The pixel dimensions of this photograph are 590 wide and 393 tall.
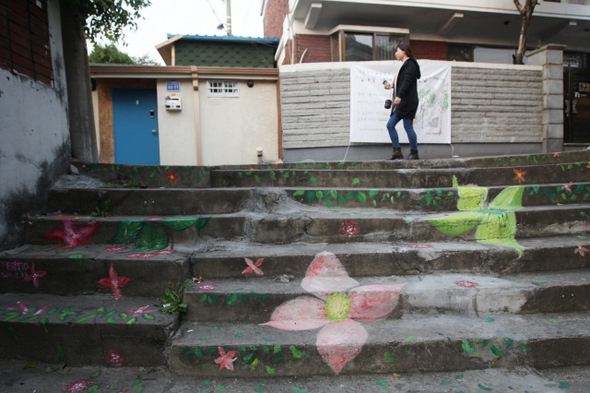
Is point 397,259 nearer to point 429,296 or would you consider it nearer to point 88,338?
point 429,296

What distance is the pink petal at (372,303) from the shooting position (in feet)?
6.99

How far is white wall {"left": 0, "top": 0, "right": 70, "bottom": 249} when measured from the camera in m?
2.59

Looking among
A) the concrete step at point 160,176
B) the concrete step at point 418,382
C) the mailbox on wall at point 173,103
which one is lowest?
the concrete step at point 418,382

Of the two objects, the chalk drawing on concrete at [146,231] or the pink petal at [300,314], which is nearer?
the pink petal at [300,314]

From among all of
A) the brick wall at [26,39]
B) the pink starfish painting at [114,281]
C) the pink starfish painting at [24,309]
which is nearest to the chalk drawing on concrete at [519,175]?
the pink starfish painting at [114,281]

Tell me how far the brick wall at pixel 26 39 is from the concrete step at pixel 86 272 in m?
1.65

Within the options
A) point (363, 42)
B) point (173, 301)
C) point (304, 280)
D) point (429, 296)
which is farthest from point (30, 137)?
point (363, 42)

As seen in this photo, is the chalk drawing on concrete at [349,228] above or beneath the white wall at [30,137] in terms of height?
beneath

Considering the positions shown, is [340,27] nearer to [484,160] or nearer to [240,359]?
[484,160]

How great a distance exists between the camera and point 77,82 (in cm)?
415

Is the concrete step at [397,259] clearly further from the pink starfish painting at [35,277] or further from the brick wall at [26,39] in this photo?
the brick wall at [26,39]

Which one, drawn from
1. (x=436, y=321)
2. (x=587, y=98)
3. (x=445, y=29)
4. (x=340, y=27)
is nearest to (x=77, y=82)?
(x=436, y=321)

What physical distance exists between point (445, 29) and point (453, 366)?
8.90 m

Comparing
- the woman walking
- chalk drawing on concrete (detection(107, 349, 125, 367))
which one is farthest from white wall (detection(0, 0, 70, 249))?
the woman walking
